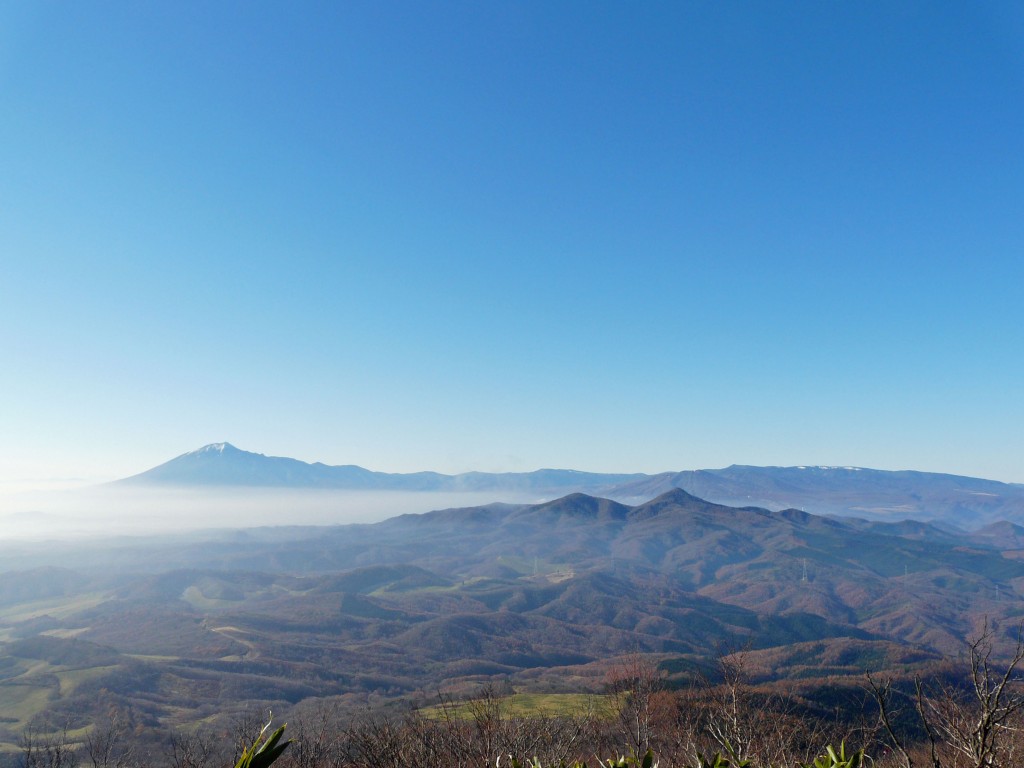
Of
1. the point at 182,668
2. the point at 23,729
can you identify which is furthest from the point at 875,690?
the point at 182,668

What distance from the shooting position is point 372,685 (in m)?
161

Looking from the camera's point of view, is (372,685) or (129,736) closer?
(129,736)

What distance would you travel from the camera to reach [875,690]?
679cm

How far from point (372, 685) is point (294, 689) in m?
20.8

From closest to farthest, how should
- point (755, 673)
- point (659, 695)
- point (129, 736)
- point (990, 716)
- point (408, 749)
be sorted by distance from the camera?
point (990, 716), point (408, 749), point (659, 695), point (129, 736), point (755, 673)

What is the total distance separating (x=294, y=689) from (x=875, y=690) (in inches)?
6720

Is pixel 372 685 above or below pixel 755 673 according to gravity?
below

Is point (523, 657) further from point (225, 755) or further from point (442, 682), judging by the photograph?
point (225, 755)

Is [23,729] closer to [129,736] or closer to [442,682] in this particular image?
[129,736]

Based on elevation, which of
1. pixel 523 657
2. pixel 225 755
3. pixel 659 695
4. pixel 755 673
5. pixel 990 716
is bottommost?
pixel 523 657

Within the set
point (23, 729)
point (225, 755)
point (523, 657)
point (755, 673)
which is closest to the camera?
point (225, 755)

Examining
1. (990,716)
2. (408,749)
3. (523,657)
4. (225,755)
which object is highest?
(990,716)

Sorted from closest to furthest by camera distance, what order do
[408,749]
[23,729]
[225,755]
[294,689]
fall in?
[408,749] → [225,755] → [23,729] → [294,689]

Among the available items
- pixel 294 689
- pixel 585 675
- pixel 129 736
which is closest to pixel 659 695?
pixel 129 736
